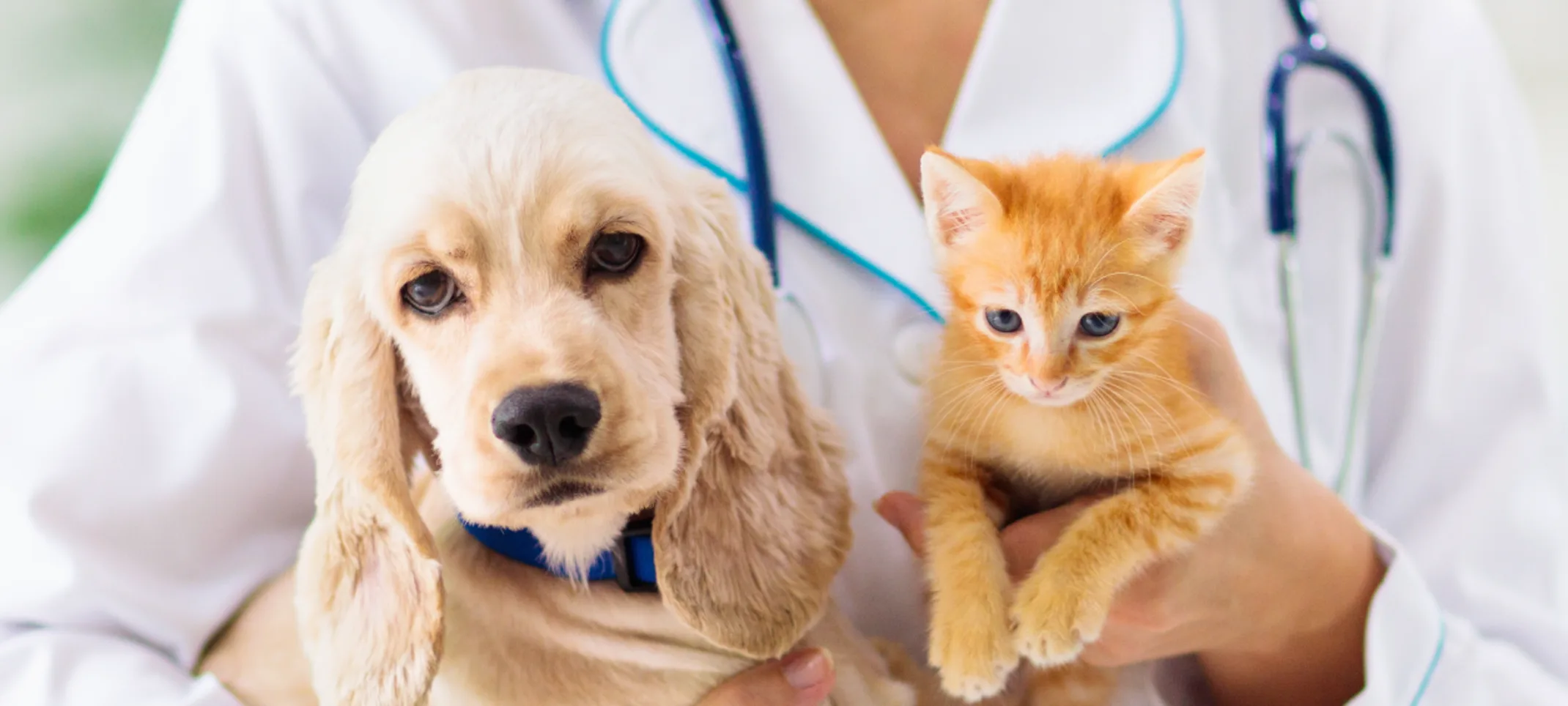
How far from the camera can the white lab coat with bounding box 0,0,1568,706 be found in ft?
3.16

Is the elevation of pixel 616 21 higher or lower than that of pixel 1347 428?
higher

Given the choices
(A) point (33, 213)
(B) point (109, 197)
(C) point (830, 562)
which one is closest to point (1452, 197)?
(C) point (830, 562)

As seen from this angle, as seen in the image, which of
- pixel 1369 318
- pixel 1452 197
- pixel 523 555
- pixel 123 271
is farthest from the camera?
pixel 1452 197

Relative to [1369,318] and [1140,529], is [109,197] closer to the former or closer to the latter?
[1140,529]

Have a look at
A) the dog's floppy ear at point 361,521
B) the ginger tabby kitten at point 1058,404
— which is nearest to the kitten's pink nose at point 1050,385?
the ginger tabby kitten at point 1058,404

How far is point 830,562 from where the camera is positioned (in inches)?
32.5

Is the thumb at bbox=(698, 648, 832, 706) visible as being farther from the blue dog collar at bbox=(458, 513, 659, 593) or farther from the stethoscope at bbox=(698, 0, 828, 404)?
the stethoscope at bbox=(698, 0, 828, 404)

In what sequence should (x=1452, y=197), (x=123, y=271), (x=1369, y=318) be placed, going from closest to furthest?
(x=123, y=271), (x=1369, y=318), (x=1452, y=197)

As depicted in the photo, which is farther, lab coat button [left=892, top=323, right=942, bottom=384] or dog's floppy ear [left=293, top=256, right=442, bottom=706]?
lab coat button [left=892, top=323, right=942, bottom=384]

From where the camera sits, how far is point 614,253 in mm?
705

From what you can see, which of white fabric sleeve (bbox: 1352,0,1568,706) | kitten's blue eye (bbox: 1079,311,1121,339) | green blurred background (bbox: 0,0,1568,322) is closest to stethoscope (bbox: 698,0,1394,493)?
white fabric sleeve (bbox: 1352,0,1568,706)

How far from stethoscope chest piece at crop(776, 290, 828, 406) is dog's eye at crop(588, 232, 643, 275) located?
0.29 m

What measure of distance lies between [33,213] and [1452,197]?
178 centimetres

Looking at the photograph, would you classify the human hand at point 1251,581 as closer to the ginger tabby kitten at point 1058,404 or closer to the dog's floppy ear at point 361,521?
the ginger tabby kitten at point 1058,404
